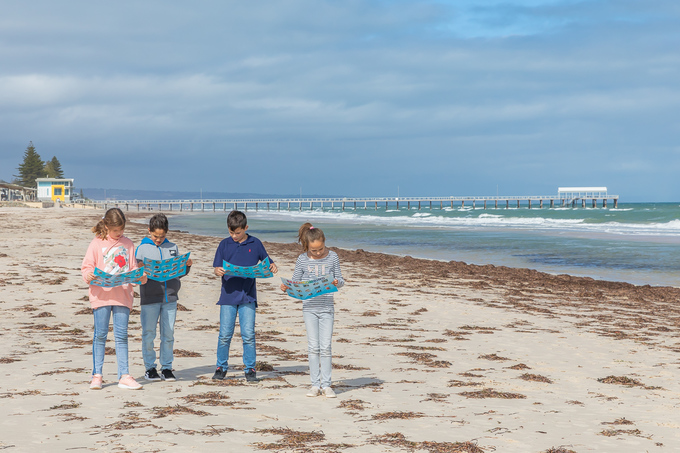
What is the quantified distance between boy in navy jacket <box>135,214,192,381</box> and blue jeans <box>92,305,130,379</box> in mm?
282

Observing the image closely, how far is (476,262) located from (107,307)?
1858 centimetres

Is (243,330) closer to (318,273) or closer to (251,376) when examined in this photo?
(251,376)

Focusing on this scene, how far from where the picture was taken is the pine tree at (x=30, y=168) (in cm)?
11988

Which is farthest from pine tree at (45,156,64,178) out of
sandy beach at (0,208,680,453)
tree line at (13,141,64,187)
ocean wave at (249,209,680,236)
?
sandy beach at (0,208,680,453)

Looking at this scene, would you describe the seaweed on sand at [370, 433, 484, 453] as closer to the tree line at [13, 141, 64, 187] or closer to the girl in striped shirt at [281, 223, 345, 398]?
the girl in striped shirt at [281, 223, 345, 398]

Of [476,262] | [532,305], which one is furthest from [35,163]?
[532,305]

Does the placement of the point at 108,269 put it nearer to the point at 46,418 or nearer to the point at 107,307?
the point at 107,307

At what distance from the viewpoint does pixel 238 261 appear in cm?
624

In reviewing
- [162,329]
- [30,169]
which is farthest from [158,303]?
[30,169]

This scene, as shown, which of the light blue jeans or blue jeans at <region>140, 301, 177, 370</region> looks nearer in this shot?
the light blue jeans

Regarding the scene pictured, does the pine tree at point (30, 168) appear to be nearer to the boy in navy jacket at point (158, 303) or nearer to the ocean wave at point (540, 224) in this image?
the ocean wave at point (540, 224)

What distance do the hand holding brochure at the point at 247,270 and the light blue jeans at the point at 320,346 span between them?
61cm

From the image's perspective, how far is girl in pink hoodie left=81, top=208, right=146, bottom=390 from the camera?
581 centimetres

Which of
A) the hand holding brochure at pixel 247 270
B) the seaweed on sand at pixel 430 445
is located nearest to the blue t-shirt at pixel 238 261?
the hand holding brochure at pixel 247 270
